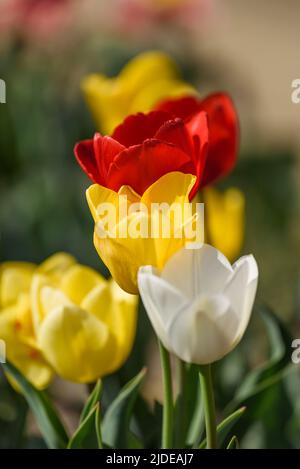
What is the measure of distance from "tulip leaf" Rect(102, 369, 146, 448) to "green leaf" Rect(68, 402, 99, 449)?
0.07 ft

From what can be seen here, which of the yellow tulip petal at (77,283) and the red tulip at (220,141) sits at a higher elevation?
the red tulip at (220,141)

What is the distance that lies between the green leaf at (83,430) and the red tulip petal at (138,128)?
0.14 meters

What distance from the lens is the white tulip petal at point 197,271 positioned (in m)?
0.46

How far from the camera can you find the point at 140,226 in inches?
18.6

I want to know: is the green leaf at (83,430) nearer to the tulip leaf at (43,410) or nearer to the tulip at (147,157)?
the tulip leaf at (43,410)

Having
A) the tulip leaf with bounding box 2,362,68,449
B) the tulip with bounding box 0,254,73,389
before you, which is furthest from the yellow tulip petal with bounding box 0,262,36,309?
the tulip leaf with bounding box 2,362,68,449

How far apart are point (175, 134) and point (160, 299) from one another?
0.09 metres

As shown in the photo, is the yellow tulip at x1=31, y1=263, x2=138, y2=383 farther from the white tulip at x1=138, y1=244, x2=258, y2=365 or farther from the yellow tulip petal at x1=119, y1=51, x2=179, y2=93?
the yellow tulip petal at x1=119, y1=51, x2=179, y2=93

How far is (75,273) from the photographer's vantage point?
635 millimetres

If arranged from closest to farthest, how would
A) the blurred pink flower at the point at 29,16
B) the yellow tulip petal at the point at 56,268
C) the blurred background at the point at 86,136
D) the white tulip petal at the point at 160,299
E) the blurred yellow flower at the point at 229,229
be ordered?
the white tulip petal at the point at 160,299
the yellow tulip petal at the point at 56,268
the blurred yellow flower at the point at 229,229
the blurred background at the point at 86,136
the blurred pink flower at the point at 29,16

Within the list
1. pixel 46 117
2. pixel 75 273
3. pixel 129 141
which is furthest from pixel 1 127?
pixel 129 141

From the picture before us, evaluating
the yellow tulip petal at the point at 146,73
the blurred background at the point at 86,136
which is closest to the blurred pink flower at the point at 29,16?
the blurred background at the point at 86,136

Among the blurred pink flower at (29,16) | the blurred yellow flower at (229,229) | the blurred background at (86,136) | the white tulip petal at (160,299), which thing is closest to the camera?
the white tulip petal at (160,299)

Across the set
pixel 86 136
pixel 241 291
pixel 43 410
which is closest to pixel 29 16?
pixel 86 136
